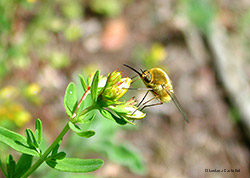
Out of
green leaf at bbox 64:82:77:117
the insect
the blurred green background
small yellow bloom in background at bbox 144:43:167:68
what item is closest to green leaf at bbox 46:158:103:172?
green leaf at bbox 64:82:77:117

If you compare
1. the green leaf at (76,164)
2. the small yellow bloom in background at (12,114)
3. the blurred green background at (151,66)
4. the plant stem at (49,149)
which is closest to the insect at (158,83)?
the plant stem at (49,149)

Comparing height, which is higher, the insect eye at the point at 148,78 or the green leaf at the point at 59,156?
the insect eye at the point at 148,78

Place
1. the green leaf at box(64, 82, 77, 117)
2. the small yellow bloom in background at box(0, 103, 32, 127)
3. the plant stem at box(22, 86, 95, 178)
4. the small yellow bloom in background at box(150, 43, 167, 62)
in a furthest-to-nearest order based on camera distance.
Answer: the small yellow bloom in background at box(150, 43, 167, 62), the small yellow bloom in background at box(0, 103, 32, 127), the green leaf at box(64, 82, 77, 117), the plant stem at box(22, 86, 95, 178)

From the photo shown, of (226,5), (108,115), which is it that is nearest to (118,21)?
(226,5)

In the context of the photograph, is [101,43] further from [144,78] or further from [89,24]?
[144,78]

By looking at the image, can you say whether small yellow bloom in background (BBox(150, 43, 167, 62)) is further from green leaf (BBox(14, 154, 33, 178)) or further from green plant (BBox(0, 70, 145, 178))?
green leaf (BBox(14, 154, 33, 178))

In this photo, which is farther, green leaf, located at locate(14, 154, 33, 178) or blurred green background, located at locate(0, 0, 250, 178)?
blurred green background, located at locate(0, 0, 250, 178)

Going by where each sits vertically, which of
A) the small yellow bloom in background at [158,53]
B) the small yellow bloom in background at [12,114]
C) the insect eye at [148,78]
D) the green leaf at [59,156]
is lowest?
the small yellow bloom in background at [12,114]

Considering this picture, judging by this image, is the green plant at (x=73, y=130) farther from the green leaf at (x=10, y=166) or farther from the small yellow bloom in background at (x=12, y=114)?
the small yellow bloom in background at (x=12, y=114)
